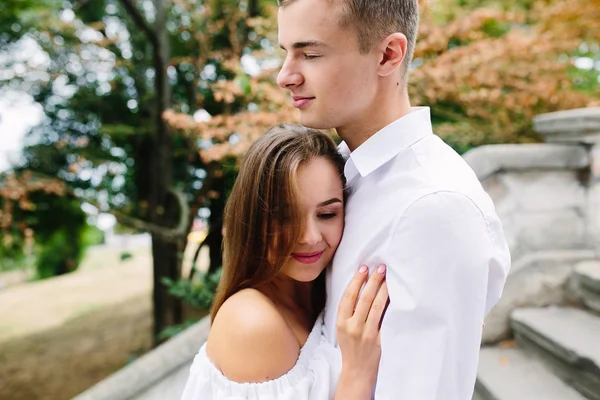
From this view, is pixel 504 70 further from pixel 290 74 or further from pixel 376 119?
pixel 290 74

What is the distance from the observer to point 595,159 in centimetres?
276

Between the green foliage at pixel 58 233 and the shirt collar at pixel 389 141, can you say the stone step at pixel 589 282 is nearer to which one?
the shirt collar at pixel 389 141

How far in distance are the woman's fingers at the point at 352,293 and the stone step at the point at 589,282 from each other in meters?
1.84

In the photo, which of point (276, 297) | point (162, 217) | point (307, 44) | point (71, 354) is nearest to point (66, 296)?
point (71, 354)

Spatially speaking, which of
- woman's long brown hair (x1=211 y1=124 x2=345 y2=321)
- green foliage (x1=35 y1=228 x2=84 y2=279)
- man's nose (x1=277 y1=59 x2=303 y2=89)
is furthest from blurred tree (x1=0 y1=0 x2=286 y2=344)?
man's nose (x1=277 y1=59 x2=303 y2=89)

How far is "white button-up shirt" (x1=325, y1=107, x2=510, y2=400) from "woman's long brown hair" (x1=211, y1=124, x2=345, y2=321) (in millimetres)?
231

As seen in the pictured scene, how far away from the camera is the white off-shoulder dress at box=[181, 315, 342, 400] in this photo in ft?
4.23

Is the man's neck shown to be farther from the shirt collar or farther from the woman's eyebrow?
the woman's eyebrow

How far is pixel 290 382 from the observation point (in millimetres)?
1320

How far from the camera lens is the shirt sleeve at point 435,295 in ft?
3.55

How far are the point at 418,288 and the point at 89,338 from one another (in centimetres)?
790

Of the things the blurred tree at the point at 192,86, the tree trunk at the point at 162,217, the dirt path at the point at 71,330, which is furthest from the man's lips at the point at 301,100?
the tree trunk at the point at 162,217

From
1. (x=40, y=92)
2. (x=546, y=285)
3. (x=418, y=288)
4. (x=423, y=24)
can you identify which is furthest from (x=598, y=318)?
(x=40, y=92)

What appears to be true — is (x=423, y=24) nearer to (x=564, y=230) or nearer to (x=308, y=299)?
(x=564, y=230)
